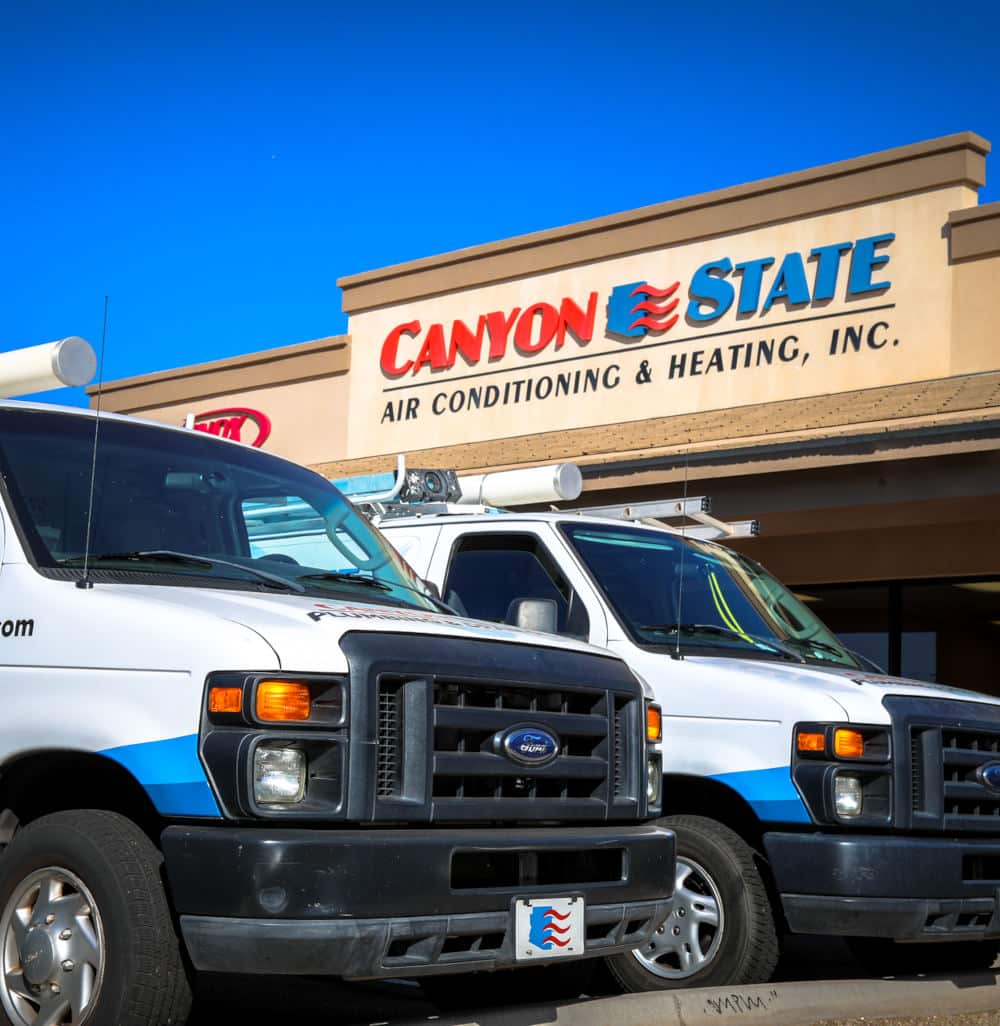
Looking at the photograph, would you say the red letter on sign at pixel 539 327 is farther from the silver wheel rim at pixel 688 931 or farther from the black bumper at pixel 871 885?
the black bumper at pixel 871 885

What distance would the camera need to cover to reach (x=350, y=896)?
4.47 m

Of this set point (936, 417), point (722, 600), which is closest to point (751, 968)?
point (722, 600)

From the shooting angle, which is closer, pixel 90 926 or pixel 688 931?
pixel 90 926

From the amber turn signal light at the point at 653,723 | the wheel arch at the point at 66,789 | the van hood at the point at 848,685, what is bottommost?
the wheel arch at the point at 66,789

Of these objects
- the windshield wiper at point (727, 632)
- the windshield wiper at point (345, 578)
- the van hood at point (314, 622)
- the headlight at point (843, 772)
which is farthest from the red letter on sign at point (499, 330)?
the van hood at point (314, 622)

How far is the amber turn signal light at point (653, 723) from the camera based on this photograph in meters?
5.72

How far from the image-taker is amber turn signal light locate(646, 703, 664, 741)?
225 inches

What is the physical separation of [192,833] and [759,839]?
3138 mm

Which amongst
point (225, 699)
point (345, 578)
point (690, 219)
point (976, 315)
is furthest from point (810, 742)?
point (690, 219)

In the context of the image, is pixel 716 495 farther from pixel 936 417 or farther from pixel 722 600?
pixel 722 600

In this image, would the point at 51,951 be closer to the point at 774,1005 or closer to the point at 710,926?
the point at 774,1005

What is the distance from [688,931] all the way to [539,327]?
42.8ft

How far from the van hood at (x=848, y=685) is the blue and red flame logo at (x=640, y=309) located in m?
10.9

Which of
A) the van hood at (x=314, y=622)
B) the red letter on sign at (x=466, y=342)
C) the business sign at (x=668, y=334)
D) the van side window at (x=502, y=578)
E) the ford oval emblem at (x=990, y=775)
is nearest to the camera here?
the van hood at (x=314, y=622)
